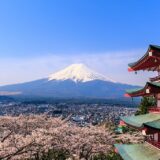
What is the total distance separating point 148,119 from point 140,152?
4.01 ft

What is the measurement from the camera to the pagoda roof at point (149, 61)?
1430cm

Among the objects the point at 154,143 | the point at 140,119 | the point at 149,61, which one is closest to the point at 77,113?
the point at 140,119

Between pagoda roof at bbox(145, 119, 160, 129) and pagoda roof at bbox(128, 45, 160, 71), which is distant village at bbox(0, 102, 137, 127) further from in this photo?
pagoda roof at bbox(145, 119, 160, 129)

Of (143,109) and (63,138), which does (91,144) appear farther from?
(143,109)

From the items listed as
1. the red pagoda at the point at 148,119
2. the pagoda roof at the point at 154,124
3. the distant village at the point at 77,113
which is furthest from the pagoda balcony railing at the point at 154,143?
the distant village at the point at 77,113

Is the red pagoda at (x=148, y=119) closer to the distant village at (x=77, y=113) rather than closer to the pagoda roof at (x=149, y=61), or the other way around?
the pagoda roof at (x=149, y=61)

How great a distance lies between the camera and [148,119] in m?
16.1

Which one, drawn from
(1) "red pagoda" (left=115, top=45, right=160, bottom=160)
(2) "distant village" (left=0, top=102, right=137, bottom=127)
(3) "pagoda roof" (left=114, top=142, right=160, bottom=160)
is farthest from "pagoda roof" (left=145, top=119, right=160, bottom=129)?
(2) "distant village" (left=0, top=102, right=137, bottom=127)

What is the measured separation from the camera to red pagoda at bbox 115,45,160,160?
14.3 meters

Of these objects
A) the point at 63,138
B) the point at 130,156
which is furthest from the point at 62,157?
the point at 130,156

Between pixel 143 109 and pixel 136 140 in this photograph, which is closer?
pixel 136 140

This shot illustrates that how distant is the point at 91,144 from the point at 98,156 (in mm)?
3914

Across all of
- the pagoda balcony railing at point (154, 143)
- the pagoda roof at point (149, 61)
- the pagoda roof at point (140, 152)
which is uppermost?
the pagoda roof at point (149, 61)

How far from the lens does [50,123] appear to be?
41.0 m
